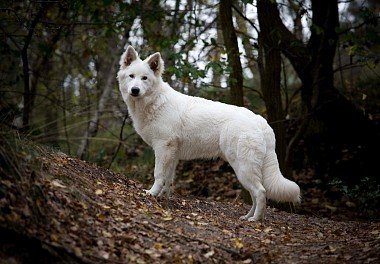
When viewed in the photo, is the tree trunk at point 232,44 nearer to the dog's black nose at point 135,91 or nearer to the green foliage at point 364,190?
the green foliage at point 364,190

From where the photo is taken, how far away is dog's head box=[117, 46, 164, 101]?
6.71 meters

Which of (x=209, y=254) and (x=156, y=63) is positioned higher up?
(x=156, y=63)

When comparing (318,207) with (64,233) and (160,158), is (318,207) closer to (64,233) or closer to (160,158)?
(160,158)

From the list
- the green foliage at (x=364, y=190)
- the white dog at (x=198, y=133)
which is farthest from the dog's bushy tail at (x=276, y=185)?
the green foliage at (x=364, y=190)

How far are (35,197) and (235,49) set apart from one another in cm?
547

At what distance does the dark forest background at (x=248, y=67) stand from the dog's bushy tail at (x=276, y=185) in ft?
6.87

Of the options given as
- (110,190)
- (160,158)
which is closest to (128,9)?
(160,158)

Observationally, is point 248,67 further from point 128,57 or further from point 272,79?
point 128,57

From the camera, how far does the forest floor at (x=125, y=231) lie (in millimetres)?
3988

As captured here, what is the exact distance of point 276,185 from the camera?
641 cm

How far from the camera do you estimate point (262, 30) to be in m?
9.20

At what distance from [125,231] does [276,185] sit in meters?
2.48

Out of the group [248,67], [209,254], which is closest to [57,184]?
[209,254]

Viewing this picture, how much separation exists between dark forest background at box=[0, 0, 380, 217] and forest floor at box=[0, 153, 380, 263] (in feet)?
7.52
